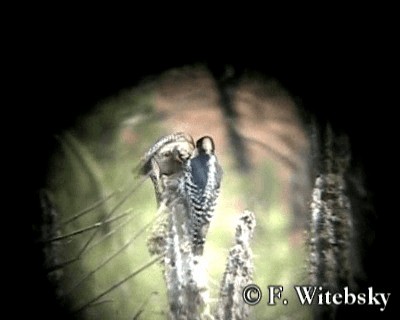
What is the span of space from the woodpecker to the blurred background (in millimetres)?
20

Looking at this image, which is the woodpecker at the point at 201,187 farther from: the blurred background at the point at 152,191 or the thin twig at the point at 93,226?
the thin twig at the point at 93,226

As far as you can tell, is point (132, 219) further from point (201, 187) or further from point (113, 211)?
point (201, 187)

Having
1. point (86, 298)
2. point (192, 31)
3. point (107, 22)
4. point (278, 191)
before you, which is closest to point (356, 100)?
point (278, 191)

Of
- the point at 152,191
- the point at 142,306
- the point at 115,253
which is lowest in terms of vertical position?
the point at 142,306

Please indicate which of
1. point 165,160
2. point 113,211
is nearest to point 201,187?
point 165,160

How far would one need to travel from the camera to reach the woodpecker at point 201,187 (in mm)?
2139

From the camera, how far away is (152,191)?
215 cm

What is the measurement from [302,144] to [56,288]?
0.68m

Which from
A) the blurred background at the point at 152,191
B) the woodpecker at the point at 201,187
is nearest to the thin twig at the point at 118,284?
the blurred background at the point at 152,191

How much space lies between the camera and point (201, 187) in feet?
7.06

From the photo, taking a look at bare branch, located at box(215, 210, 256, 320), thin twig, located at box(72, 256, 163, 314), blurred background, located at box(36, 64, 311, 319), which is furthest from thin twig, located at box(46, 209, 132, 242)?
bare branch, located at box(215, 210, 256, 320)

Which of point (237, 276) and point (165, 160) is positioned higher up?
point (165, 160)

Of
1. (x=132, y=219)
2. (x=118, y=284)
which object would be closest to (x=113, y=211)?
(x=132, y=219)

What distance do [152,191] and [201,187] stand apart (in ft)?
0.39
